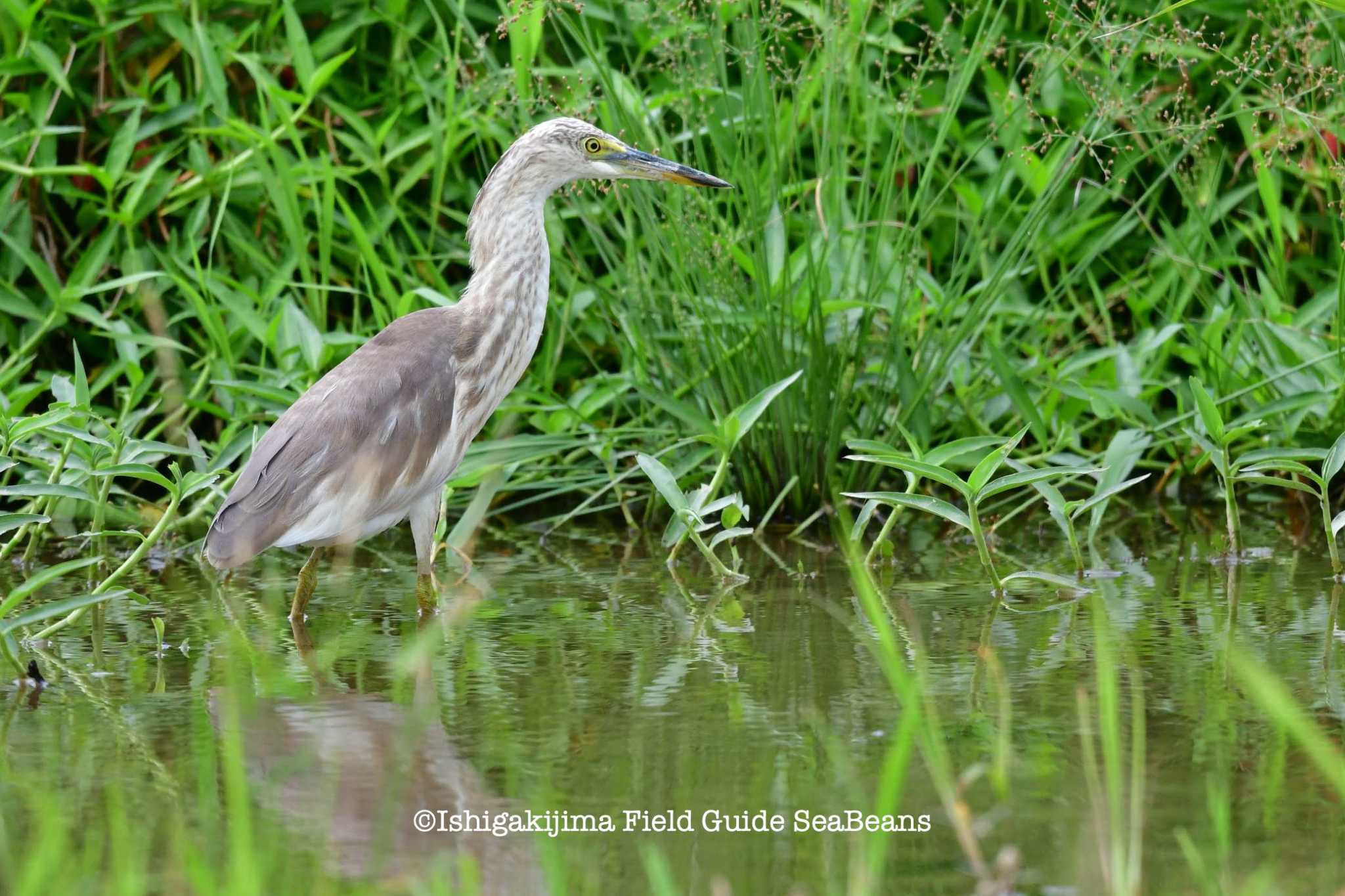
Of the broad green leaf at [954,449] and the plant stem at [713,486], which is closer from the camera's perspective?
the broad green leaf at [954,449]

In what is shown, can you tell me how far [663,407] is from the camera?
4.64 metres

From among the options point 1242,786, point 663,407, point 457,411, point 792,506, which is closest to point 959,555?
point 792,506

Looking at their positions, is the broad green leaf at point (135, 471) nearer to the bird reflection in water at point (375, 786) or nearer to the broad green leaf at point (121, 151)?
the bird reflection in water at point (375, 786)

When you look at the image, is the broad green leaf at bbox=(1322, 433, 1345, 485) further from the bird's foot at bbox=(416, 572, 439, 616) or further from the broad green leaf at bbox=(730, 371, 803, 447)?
the bird's foot at bbox=(416, 572, 439, 616)

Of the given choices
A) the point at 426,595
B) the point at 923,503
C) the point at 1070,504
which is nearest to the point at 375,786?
the point at 426,595

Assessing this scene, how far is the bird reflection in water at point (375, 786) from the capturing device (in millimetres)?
2451

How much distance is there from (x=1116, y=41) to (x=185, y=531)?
2.94 meters

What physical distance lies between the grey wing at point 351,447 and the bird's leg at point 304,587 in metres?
0.14

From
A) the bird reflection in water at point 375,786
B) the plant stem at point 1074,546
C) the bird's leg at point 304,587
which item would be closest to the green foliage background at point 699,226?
the bird's leg at point 304,587

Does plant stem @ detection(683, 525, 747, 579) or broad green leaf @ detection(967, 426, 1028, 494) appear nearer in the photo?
broad green leaf @ detection(967, 426, 1028, 494)

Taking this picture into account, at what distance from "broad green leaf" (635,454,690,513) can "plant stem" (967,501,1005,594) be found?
66cm

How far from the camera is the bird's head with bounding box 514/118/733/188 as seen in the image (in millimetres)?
4480

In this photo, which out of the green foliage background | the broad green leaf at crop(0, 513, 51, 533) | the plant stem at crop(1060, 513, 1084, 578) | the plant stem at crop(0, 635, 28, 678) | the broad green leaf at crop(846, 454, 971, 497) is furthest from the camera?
the green foliage background

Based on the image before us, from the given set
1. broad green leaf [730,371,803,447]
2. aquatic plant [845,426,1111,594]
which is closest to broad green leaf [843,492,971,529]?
aquatic plant [845,426,1111,594]
